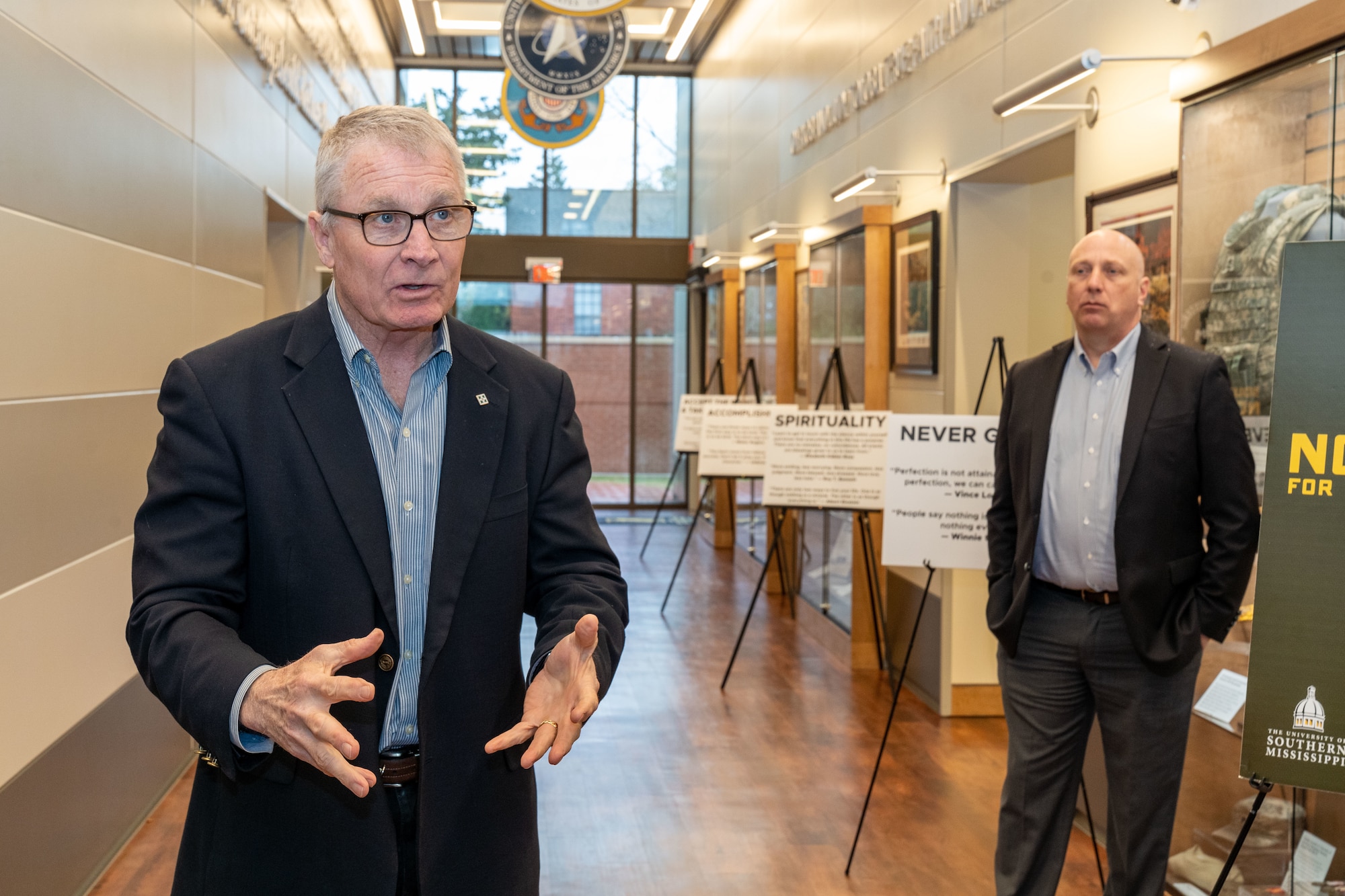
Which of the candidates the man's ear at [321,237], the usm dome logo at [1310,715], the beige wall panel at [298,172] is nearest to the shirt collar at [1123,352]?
the usm dome logo at [1310,715]

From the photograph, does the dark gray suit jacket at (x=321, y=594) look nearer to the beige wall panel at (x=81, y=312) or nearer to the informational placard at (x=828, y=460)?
the beige wall panel at (x=81, y=312)

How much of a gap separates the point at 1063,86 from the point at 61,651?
3.65m

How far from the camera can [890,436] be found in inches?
181

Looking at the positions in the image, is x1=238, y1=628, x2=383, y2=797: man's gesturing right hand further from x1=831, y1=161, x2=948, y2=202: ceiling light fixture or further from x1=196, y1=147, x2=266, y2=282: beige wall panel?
x1=831, y1=161, x2=948, y2=202: ceiling light fixture

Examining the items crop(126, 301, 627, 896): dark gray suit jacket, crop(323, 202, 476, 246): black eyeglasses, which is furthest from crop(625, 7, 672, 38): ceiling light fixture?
crop(126, 301, 627, 896): dark gray suit jacket

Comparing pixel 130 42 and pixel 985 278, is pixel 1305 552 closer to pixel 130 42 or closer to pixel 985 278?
pixel 985 278

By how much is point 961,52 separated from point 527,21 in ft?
9.20

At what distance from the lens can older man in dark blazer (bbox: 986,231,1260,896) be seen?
115 inches

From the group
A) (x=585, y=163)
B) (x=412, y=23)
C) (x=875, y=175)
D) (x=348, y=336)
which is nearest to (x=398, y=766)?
(x=348, y=336)

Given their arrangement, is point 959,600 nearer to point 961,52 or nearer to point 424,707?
point 961,52

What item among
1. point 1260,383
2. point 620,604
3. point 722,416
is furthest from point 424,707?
point 722,416

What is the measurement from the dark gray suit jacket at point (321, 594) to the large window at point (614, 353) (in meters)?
12.8

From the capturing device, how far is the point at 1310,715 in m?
2.15

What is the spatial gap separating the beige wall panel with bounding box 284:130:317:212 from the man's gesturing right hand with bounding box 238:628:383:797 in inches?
251
